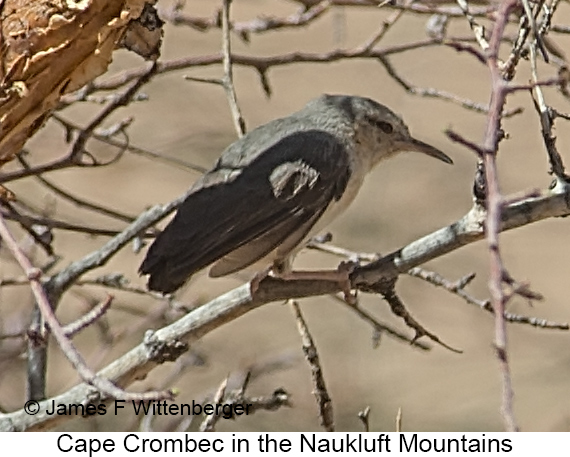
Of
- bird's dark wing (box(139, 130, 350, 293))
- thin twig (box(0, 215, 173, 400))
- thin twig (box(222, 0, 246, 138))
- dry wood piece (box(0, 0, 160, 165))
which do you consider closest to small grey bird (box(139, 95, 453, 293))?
bird's dark wing (box(139, 130, 350, 293))

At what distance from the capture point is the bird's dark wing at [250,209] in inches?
164

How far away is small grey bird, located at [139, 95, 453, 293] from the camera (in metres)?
4.23

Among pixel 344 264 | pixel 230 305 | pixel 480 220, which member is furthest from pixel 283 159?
pixel 480 220

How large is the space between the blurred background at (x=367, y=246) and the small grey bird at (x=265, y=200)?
1.93 metres

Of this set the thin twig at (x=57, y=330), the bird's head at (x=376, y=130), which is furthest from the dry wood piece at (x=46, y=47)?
the bird's head at (x=376, y=130)

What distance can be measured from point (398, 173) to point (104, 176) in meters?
2.50

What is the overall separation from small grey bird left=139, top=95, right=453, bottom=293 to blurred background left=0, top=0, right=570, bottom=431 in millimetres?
1928

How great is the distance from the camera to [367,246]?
836 centimetres

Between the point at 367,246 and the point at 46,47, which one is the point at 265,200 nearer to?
the point at 46,47

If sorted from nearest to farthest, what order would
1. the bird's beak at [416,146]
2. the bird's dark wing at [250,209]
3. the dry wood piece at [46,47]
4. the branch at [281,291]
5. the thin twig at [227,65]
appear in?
1. the branch at [281,291]
2. the dry wood piece at [46,47]
3. the thin twig at [227,65]
4. the bird's dark wing at [250,209]
5. the bird's beak at [416,146]

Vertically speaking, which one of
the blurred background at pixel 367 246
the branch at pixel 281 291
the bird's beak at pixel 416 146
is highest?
the blurred background at pixel 367 246

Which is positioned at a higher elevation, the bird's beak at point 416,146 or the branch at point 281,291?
the bird's beak at point 416,146

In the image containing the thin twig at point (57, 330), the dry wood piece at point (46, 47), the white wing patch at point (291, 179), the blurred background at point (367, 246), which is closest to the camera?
the thin twig at point (57, 330)

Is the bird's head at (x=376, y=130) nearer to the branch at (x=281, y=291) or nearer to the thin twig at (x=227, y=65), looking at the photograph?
the thin twig at (x=227, y=65)
